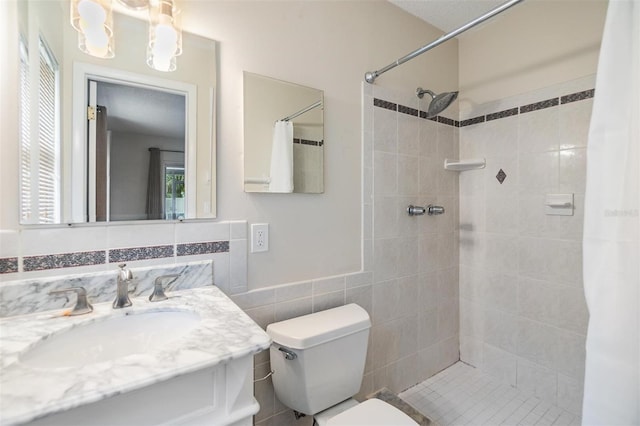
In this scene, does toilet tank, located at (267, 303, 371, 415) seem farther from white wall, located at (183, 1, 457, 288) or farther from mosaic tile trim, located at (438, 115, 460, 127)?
mosaic tile trim, located at (438, 115, 460, 127)

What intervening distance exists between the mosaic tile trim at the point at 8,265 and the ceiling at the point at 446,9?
2129 mm

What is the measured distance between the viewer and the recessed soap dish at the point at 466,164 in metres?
1.96

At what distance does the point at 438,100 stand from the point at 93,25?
1635 mm

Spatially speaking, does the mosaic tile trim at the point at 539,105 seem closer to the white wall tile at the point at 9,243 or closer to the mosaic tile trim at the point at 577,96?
the mosaic tile trim at the point at 577,96

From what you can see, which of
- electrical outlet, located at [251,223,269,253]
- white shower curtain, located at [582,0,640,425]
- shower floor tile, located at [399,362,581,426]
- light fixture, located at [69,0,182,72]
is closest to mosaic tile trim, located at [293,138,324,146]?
electrical outlet, located at [251,223,269,253]

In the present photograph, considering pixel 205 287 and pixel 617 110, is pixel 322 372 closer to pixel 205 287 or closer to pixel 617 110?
pixel 205 287

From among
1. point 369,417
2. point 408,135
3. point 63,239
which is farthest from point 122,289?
point 408,135

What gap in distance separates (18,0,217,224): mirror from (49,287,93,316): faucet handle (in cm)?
23

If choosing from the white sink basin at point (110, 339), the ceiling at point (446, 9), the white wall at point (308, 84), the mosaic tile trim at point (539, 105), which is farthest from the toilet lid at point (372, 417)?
the ceiling at point (446, 9)

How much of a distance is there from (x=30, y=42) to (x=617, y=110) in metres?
1.62

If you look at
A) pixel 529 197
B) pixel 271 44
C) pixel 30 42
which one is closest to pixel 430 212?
pixel 529 197

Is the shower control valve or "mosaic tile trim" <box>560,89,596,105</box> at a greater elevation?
"mosaic tile trim" <box>560,89,596,105</box>

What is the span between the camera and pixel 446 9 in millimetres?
1798

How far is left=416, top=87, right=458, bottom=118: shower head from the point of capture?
168 cm
